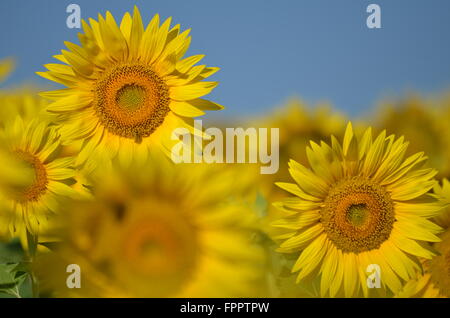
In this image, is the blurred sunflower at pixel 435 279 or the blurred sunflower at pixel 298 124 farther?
the blurred sunflower at pixel 298 124

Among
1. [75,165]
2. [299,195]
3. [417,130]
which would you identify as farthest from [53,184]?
[417,130]

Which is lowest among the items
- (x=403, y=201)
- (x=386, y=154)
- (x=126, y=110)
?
(x=403, y=201)

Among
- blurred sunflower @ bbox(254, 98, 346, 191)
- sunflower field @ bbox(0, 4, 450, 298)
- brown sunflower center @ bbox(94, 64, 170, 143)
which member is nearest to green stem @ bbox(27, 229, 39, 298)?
sunflower field @ bbox(0, 4, 450, 298)

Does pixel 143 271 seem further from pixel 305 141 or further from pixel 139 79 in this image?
pixel 305 141

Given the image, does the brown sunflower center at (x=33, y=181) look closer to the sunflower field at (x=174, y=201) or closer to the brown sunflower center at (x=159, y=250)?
the sunflower field at (x=174, y=201)

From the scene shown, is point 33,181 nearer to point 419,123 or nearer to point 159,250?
point 159,250

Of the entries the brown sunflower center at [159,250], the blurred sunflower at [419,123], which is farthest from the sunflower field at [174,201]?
the blurred sunflower at [419,123]

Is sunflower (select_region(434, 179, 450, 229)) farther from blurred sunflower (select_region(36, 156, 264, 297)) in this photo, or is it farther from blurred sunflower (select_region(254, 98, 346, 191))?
blurred sunflower (select_region(254, 98, 346, 191))

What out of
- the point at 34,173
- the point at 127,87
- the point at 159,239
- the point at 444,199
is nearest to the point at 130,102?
the point at 127,87
